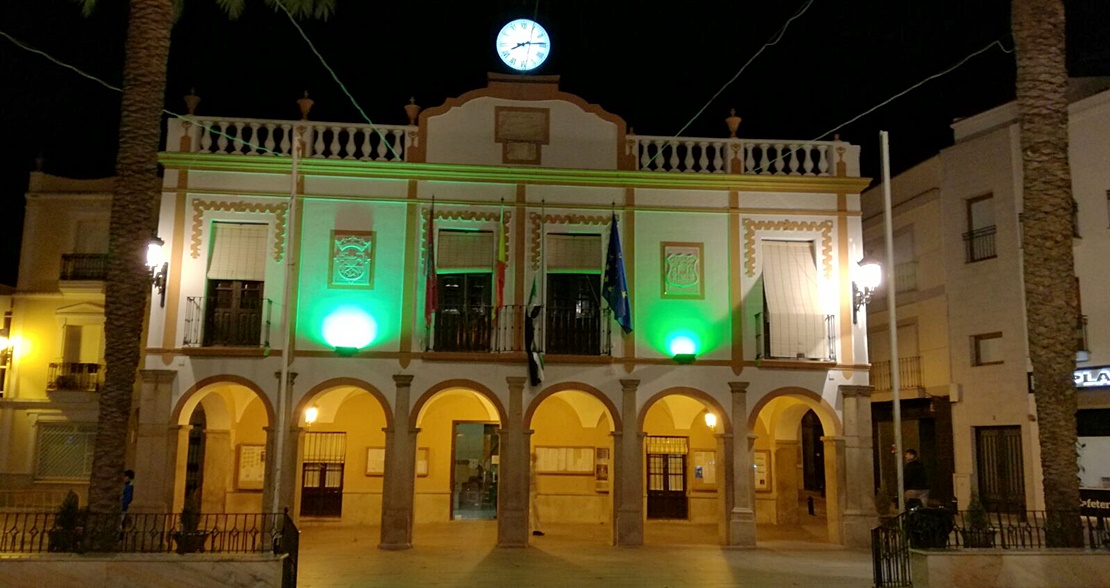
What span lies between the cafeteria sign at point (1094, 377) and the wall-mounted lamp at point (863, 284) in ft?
19.0

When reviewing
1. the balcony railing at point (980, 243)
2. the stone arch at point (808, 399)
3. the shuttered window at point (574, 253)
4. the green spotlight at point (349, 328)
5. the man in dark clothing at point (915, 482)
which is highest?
the balcony railing at point (980, 243)

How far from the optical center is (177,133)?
19688mm

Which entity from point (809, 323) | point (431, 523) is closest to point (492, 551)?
point (431, 523)

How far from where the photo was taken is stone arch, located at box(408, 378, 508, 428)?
19234 millimetres

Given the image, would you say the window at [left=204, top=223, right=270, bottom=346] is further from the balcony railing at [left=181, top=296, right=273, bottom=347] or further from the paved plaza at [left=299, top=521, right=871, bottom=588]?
the paved plaza at [left=299, top=521, right=871, bottom=588]

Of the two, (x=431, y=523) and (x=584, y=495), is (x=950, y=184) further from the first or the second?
(x=431, y=523)

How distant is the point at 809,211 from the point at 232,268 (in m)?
12.6

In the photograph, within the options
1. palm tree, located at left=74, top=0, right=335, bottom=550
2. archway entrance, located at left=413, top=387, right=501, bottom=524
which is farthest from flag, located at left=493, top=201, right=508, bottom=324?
palm tree, located at left=74, top=0, right=335, bottom=550

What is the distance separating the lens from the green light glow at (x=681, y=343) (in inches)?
779

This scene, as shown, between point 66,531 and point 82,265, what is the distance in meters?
16.6

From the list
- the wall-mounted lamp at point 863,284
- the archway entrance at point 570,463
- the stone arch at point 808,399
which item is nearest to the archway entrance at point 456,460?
the archway entrance at point 570,463

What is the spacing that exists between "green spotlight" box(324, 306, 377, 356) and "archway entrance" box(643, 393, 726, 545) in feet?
25.7

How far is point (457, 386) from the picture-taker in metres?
19.4

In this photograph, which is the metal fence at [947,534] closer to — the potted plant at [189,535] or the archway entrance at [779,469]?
the archway entrance at [779,469]
